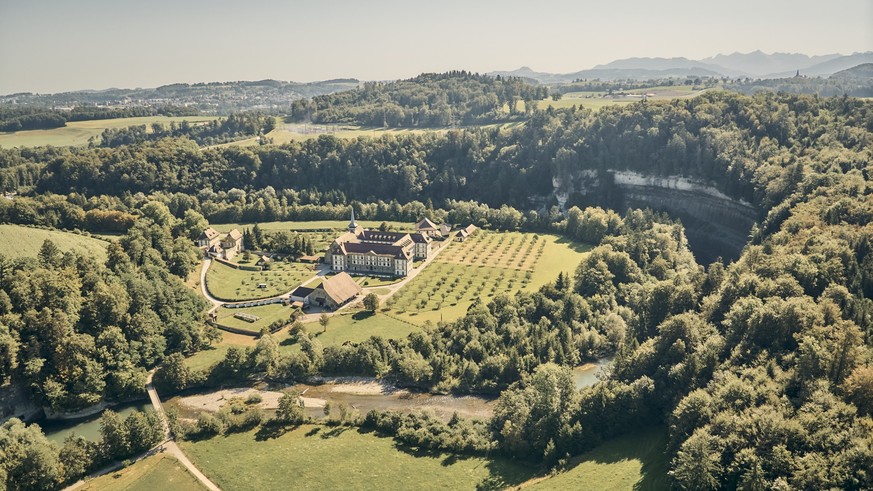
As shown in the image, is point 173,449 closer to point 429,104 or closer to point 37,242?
point 37,242

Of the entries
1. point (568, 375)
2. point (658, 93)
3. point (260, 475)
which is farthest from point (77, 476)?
point (658, 93)

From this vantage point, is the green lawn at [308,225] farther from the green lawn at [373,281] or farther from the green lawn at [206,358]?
the green lawn at [206,358]

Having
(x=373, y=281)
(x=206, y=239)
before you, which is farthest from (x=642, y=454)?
(x=206, y=239)

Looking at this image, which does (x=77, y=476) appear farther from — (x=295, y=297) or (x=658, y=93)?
(x=658, y=93)

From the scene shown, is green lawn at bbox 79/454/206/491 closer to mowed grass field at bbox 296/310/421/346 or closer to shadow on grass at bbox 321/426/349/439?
shadow on grass at bbox 321/426/349/439

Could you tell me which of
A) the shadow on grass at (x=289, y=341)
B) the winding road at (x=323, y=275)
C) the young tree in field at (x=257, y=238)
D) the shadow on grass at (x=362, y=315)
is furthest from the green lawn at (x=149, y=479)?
the young tree in field at (x=257, y=238)

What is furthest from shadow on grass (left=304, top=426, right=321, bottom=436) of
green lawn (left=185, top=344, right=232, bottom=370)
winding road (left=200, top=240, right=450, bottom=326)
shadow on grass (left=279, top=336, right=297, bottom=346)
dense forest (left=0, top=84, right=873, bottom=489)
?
winding road (left=200, top=240, right=450, bottom=326)
